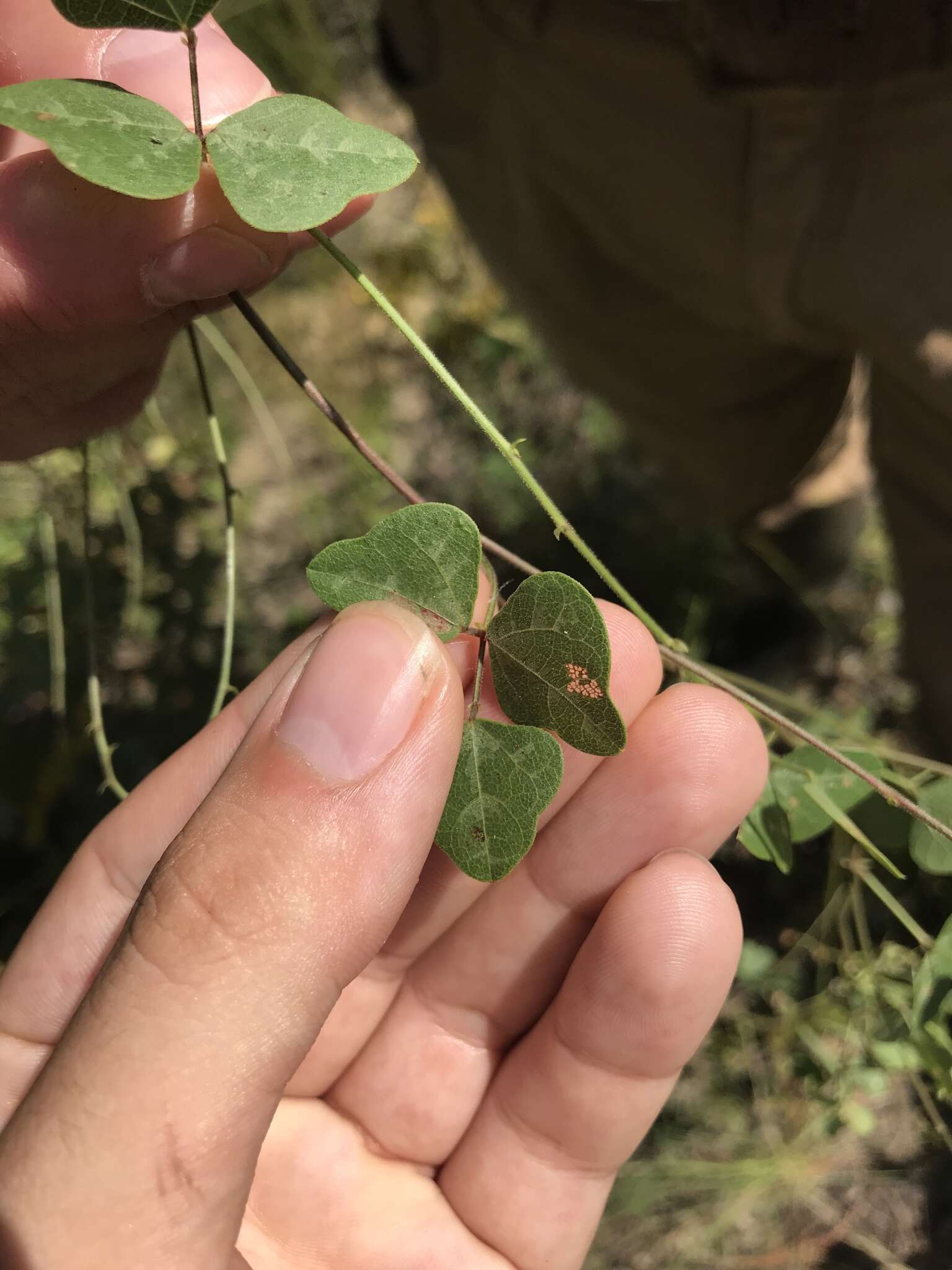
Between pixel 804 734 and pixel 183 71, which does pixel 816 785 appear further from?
pixel 183 71

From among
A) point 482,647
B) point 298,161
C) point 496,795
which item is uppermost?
point 298,161

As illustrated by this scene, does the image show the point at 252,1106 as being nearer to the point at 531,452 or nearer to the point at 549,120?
the point at 549,120

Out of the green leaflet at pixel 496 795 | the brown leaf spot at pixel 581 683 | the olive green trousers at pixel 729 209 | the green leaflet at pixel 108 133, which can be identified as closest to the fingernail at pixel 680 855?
the green leaflet at pixel 496 795

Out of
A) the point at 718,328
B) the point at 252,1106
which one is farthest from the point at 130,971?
the point at 718,328

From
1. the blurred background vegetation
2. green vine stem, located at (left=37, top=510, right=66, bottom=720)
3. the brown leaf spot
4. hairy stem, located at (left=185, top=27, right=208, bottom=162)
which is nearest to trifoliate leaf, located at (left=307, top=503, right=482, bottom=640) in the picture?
the brown leaf spot

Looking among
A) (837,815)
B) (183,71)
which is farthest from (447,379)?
(837,815)

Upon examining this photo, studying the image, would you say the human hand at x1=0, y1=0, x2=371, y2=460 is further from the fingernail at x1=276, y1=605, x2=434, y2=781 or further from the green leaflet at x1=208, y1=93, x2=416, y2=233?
the fingernail at x1=276, y1=605, x2=434, y2=781
